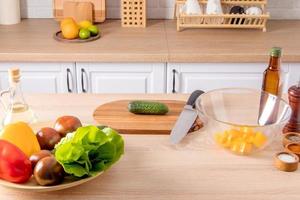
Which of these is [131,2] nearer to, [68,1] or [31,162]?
[68,1]

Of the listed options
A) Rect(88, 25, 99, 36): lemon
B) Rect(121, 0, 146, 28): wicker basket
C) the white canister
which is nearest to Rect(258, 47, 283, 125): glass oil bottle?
Rect(88, 25, 99, 36): lemon

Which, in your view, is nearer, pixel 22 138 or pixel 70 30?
Result: pixel 22 138

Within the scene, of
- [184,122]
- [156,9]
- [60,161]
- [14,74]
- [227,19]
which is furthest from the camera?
[156,9]

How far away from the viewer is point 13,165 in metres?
1.09

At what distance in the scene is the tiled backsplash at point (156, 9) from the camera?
9.36 feet

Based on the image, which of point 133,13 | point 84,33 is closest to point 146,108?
point 84,33

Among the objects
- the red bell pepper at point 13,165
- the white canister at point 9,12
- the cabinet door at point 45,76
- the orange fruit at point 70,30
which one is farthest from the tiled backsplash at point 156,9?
the red bell pepper at point 13,165

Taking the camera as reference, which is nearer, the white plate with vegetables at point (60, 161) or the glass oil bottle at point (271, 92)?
the white plate with vegetables at point (60, 161)

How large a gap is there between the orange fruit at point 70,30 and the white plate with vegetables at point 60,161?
4.30ft

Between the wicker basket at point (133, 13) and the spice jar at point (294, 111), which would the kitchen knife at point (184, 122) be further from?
the wicker basket at point (133, 13)

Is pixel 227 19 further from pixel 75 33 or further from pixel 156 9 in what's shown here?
pixel 75 33

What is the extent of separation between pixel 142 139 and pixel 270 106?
393 millimetres

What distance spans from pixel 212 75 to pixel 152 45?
326mm

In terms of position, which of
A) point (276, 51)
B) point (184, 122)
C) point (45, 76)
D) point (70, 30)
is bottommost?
point (45, 76)
